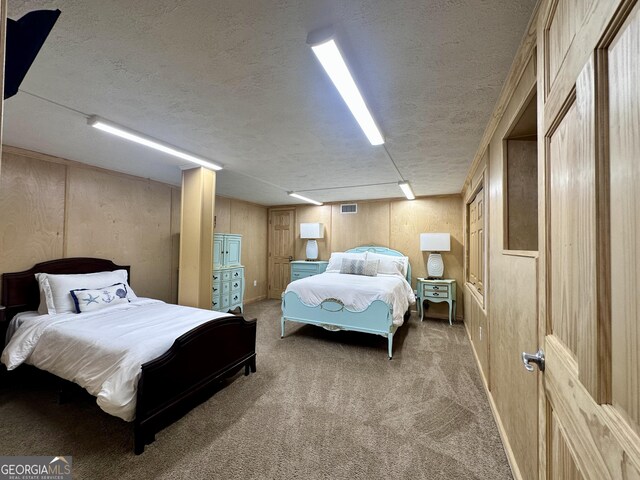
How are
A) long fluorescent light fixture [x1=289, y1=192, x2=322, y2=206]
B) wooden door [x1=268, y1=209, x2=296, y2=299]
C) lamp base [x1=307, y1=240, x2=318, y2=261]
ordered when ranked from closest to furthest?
1. long fluorescent light fixture [x1=289, y1=192, x2=322, y2=206]
2. lamp base [x1=307, y1=240, x2=318, y2=261]
3. wooden door [x1=268, y1=209, x2=296, y2=299]

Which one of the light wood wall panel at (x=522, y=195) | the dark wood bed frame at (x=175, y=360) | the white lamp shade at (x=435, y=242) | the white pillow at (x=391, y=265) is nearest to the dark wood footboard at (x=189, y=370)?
the dark wood bed frame at (x=175, y=360)

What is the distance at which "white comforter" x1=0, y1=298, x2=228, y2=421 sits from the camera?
174cm

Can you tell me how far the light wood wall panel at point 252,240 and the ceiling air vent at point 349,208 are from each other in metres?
2.01

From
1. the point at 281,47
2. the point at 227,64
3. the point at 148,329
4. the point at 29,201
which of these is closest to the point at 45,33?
the point at 227,64

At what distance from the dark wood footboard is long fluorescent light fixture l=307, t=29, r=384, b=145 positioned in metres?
2.08

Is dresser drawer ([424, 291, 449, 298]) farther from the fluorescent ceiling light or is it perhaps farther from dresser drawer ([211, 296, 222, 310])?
dresser drawer ([211, 296, 222, 310])

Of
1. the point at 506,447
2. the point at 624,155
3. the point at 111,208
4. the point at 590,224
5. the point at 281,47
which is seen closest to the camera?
the point at 624,155

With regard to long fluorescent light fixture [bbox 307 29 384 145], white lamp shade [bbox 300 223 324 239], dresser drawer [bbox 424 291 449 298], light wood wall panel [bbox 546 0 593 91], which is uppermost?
long fluorescent light fixture [bbox 307 29 384 145]

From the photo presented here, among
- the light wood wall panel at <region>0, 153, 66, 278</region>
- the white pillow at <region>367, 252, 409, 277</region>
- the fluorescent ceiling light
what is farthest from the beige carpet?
the fluorescent ceiling light

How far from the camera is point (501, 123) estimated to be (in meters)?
1.96

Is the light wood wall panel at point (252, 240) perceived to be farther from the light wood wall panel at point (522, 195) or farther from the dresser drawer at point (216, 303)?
the light wood wall panel at point (522, 195)

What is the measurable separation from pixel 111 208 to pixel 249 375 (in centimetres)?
292

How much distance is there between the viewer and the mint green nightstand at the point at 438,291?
14.8 ft

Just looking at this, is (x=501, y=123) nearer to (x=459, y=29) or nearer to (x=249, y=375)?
(x=459, y=29)
